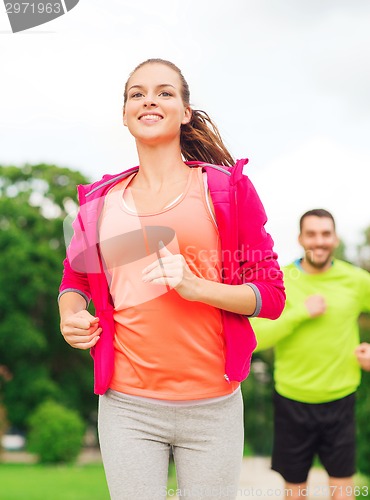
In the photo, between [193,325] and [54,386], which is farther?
[54,386]

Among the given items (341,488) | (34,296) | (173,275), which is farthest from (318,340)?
(34,296)

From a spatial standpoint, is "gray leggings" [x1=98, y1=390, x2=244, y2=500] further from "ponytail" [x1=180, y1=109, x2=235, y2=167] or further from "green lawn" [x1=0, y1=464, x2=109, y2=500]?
"green lawn" [x1=0, y1=464, x2=109, y2=500]

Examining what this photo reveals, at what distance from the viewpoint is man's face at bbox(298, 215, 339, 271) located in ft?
15.6

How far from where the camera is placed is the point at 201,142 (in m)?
2.74

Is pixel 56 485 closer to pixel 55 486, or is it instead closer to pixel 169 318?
pixel 55 486

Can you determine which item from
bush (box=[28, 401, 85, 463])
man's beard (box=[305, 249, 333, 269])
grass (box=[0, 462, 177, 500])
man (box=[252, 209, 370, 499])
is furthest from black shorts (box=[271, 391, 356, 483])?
bush (box=[28, 401, 85, 463])

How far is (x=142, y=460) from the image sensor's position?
7.81 feet

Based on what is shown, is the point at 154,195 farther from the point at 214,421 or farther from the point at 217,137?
the point at 214,421

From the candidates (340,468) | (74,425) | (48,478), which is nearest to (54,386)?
(74,425)

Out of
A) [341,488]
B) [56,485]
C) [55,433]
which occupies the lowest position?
[55,433]

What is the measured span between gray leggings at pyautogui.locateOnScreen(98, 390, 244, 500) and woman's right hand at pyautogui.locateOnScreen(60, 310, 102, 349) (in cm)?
20

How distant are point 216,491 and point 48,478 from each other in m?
16.5

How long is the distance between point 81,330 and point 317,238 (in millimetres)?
2620

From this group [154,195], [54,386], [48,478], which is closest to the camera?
Answer: [154,195]
